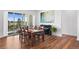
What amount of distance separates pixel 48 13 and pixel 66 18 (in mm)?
286

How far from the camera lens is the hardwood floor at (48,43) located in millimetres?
1875

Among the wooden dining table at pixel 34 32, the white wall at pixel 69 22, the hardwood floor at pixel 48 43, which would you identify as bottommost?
the hardwood floor at pixel 48 43

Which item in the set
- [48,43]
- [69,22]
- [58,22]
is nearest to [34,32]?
[48,43]

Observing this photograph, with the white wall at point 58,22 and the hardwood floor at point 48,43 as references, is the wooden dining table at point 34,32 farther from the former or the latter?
the white wall at point 58,22

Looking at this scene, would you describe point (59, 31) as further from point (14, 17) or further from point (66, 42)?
point (14, 17)

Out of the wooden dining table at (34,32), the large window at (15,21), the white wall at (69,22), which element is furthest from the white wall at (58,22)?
the large window at (15,21)

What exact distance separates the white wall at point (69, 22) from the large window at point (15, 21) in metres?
0.63

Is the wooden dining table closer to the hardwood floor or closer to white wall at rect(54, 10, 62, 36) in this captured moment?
the hardwood floor

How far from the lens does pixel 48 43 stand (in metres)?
1.90
